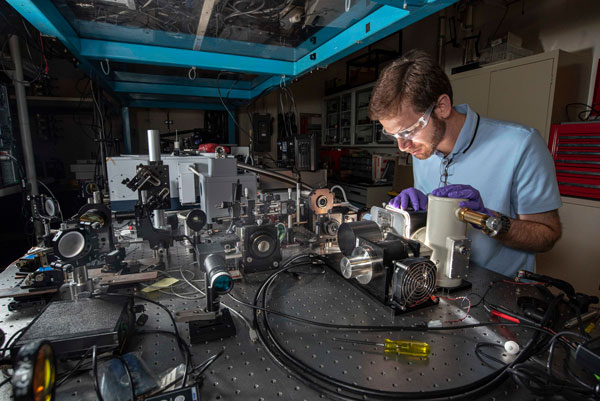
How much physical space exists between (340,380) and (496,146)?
110cm

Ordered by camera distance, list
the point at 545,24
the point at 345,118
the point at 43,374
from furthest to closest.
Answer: the point at 345,118 → the point at 545,24 → the point at 43,374

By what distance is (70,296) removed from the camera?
2.60 feet

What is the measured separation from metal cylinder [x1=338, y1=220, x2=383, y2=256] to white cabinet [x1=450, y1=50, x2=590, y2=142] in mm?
2157

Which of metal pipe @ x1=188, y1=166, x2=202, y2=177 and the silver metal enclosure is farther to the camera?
metal pipe @ x1=188, y1=166, x2=202, y2=177

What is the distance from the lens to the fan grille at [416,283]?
686 mm

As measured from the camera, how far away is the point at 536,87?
218 cm

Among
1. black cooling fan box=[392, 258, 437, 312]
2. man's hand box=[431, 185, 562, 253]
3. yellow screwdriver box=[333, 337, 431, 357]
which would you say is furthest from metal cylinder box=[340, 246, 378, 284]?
man's hand box=[431, 185, 562, 253]

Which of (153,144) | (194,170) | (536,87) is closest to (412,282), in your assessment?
(153,144)

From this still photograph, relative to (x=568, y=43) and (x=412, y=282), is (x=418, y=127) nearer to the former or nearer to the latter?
(x=412, y=282)

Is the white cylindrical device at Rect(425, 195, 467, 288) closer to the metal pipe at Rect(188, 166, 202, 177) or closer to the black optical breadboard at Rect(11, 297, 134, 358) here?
the black optical breadboard at Rect(11, 297, 134, 358)

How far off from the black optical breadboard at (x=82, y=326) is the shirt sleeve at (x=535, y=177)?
4.47ft

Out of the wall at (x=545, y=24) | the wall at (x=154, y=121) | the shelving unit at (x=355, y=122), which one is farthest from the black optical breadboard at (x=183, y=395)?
the wall at (x=154, y=121)

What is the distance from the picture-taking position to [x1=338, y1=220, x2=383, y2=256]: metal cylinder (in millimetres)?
836

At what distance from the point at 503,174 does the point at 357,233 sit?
73 cm
